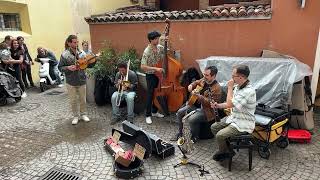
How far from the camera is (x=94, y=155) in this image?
4555mm

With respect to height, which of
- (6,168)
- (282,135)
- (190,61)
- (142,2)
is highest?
(142,2)

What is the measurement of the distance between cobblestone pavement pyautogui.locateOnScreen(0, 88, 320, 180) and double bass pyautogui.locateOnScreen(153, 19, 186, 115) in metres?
0.35

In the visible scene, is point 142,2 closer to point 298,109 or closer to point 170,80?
point 170,80

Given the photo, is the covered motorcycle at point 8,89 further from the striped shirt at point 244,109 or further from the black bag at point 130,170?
the striped shirt at point 244,109

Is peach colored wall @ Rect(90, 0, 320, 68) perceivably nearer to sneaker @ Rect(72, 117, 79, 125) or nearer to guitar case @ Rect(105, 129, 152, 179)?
sneaker @ Rect(72, 117, 79, 125)

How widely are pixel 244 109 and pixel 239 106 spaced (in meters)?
0.15

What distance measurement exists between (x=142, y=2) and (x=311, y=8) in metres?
7.61

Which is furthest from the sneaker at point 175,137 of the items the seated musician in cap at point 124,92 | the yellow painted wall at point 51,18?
the yellow painted wall at point 51,18

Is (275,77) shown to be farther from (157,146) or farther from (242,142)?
(157,146)

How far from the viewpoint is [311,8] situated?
511cm

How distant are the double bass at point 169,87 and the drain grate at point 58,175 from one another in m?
2.46

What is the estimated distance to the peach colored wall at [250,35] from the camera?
521 centimetres

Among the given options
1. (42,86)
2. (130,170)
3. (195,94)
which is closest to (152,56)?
(195,94)

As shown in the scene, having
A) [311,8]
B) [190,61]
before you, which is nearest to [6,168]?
[190,61]
